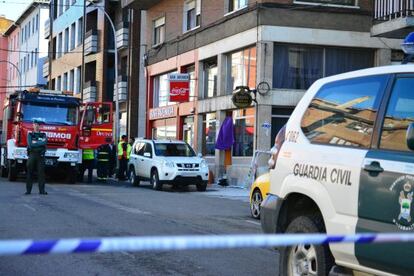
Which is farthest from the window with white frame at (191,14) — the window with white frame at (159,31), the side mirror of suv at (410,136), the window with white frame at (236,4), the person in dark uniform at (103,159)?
the side mirror of suv at (410,136)

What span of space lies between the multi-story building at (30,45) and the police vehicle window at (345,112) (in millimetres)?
57097

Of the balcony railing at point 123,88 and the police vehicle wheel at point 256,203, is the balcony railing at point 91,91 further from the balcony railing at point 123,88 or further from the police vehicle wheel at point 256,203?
the police vehicle wheel at point 256,203

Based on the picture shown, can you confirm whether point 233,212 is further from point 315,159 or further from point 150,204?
point 315,159

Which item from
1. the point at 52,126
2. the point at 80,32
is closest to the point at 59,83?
the point at 80,32

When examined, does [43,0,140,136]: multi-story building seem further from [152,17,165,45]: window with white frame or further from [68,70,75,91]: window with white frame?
[152,17,165,45]: window with white frame

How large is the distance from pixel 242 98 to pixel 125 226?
12.7 meters

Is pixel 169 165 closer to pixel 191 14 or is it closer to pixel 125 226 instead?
pixel 125 226

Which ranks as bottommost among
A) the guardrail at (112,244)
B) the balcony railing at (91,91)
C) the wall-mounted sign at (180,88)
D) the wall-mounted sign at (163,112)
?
the guardrail at (112,244)

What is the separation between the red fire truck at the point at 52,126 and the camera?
20.5 meters

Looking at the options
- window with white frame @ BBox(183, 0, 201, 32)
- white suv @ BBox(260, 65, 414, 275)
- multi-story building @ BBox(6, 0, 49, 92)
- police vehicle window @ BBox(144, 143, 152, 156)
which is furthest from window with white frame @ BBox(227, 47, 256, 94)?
multi-story building @ BBox(6, 0, 49, 92)

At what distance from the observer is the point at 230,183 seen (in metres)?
22.9

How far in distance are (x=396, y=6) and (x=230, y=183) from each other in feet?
29.3

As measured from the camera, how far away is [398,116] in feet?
14.8

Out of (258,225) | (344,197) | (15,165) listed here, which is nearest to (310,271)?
(344,197)
